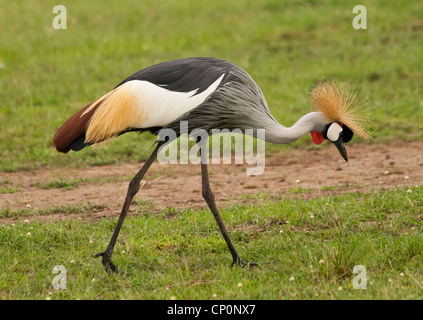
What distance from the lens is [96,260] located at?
4.32 m

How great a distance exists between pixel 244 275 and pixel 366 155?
3.03 m

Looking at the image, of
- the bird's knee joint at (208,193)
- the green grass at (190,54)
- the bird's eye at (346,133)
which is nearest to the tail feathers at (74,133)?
the bird's knee joint at (208,193)

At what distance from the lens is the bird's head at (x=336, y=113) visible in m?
4.38

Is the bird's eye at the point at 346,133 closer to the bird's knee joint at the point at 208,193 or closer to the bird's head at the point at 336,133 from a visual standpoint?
the bird's head at the point at 336,133

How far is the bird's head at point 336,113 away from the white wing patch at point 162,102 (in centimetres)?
86

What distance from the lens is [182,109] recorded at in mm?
4129

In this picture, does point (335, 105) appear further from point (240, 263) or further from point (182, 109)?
point (240, 263)

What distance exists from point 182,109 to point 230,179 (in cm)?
224

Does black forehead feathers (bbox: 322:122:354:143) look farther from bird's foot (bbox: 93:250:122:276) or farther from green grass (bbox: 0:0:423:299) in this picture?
bird's foot (bbox: 93:250:122:276)

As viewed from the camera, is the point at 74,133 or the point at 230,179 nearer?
the point at 74,133

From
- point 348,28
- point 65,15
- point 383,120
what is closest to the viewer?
point 383,120

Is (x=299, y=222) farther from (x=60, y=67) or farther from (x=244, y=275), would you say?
(x=60, y=67)

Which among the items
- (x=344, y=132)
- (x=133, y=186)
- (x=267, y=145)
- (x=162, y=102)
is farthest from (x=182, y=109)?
(x=267, y=145)

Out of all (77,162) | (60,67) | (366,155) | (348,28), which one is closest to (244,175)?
(366,155)
